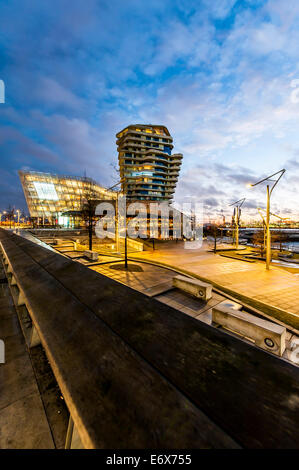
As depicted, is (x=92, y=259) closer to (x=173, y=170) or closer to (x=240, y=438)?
(x=240, y=438)

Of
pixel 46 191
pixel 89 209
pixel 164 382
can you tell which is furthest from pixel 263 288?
pixel 46 191

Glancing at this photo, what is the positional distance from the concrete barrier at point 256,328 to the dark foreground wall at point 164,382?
3633mm

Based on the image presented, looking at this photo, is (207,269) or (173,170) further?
(173,170)

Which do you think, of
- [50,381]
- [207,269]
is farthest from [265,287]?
[50,381]

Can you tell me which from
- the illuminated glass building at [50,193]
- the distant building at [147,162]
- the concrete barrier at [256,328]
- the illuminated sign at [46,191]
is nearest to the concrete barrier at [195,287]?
the concrete barrier at [256,328]

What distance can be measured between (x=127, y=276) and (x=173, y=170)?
8236 centimetres

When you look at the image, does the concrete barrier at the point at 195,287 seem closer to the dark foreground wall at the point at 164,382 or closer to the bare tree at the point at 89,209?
the dark foreground wall at the point at 164,382

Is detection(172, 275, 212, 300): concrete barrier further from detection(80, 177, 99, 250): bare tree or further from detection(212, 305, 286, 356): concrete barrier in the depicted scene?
detection(80, 177, 99, 250): bare tree

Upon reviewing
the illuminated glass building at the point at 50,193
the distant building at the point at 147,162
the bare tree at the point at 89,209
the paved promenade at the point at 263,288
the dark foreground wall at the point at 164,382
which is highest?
the distant building at the point at 147,162

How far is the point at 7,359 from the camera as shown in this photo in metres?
2.79

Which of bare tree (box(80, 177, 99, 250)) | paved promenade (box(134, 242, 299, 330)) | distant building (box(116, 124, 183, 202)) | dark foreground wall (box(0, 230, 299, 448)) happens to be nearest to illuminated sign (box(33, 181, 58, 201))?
distant building (box(116, 124, 183, 202))

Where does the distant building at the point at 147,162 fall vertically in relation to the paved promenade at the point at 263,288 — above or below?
above

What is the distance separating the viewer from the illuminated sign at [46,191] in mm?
66756

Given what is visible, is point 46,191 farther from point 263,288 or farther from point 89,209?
point 263,288
